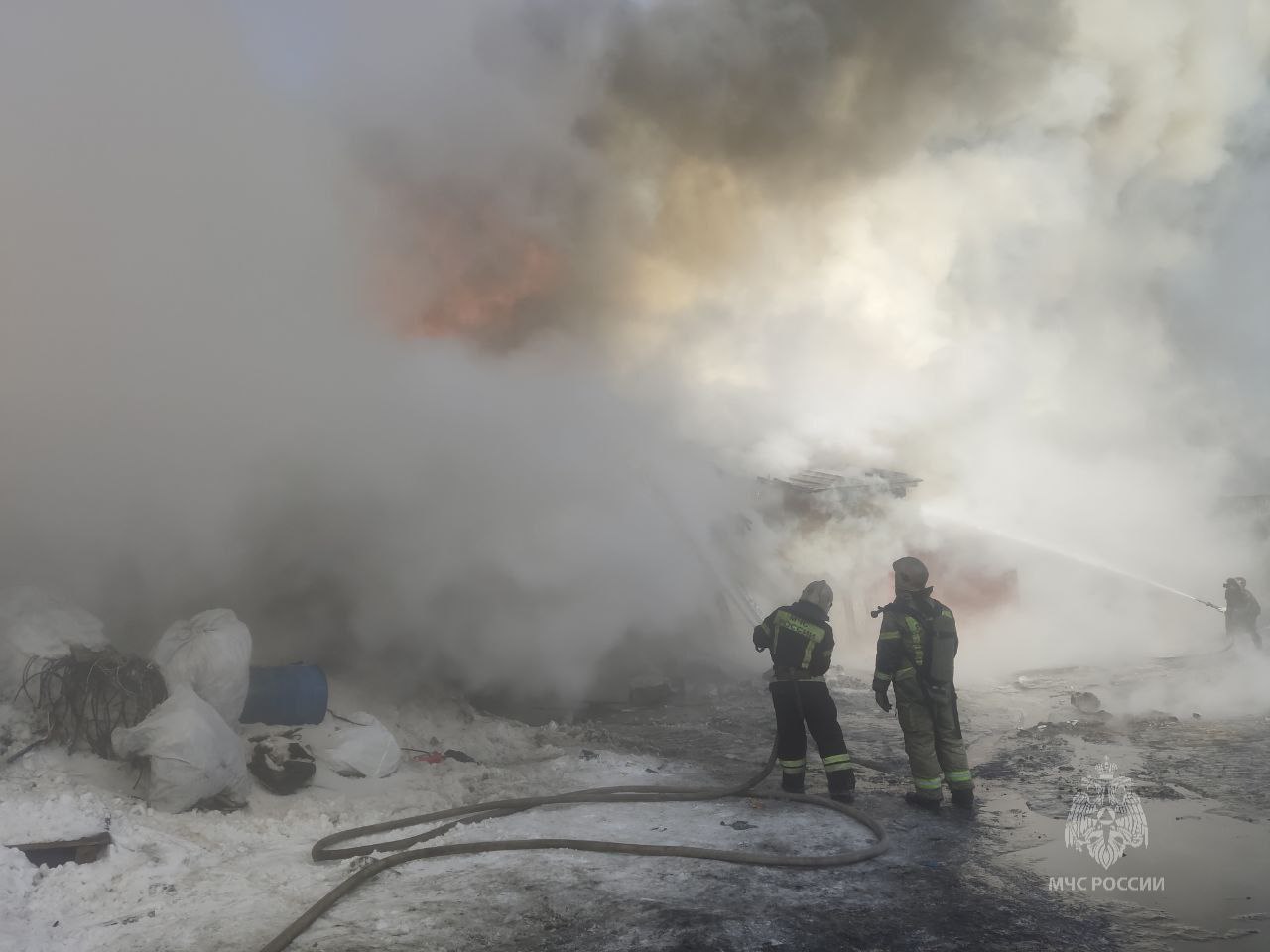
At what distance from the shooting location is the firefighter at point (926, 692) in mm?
5270

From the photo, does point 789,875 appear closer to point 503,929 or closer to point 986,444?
point 503,929

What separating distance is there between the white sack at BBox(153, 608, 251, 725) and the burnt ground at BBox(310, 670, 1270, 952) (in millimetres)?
2336

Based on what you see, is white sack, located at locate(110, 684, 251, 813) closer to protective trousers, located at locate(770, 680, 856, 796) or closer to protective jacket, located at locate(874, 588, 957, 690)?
protective trousers, located at locate(770, 680, 856, 796)

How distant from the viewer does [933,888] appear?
12.6ft

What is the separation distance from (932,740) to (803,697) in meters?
0.86

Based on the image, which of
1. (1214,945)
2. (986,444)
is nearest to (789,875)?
(1214,945)

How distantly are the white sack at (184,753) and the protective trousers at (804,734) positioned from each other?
11.5 ft

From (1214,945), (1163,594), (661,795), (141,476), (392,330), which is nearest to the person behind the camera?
(1214,945)

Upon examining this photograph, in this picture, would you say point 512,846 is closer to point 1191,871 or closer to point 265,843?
point 265,843

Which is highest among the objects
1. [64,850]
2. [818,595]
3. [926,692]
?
[818,595]

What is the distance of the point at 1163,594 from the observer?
64.2ft

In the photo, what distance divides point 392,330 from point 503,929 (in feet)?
28.7

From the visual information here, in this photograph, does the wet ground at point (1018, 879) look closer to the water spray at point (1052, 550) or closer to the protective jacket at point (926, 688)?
the protective jacket at point (926, 688)

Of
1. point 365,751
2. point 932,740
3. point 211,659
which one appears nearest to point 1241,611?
point 932,740
